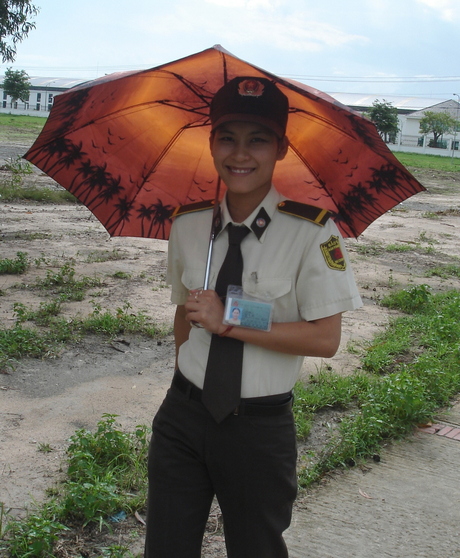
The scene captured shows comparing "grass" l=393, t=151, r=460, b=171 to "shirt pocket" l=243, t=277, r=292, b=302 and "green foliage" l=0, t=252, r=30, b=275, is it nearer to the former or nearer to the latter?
"green foliage" l=0, t=252, r=30, b=275

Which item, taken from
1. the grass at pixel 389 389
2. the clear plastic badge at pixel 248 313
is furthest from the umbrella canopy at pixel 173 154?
the grass at pixel 389 389

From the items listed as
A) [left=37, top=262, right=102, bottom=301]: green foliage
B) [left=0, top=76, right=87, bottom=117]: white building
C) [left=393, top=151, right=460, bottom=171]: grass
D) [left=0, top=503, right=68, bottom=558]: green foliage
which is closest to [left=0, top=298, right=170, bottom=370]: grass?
[left=37, top=262, right=102, bottom=301]: green foliage

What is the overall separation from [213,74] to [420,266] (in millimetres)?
7978

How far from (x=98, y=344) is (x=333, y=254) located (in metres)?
3.50

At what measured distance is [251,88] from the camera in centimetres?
196

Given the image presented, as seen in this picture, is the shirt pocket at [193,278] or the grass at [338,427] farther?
the grass at [338,427]

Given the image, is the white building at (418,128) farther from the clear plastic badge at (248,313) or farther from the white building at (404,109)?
the clear plastic badge at (248,313)

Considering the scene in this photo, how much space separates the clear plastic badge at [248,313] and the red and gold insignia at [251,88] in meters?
0.57

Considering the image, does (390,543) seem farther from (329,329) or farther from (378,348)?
(378,348)

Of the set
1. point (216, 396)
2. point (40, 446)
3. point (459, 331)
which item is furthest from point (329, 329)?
point (459, 331)

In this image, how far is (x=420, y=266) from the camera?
9.63 m

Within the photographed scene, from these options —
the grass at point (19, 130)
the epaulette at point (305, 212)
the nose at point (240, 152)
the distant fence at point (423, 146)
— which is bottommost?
the epaulette at point (305, 212)

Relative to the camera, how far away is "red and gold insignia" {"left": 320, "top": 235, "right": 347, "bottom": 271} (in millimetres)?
1961

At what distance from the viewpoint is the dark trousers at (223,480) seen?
190cm
